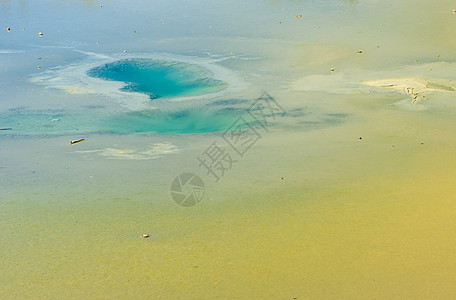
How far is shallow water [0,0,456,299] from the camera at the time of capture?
9.62ft

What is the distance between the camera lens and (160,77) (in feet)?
23.4

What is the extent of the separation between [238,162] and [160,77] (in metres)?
3.01

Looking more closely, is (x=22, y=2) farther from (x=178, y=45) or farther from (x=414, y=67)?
(x=414, y=67)

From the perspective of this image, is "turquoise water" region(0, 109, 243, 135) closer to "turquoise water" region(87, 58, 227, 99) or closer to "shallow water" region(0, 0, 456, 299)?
"shallow water" region(0, 0, 456, 299)

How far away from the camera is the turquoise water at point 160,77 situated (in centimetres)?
662

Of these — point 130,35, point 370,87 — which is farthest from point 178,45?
point 370,87

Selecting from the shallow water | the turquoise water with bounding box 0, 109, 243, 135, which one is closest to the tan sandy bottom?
the shallow water

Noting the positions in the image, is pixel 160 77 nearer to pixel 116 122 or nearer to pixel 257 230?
pixel 116 122

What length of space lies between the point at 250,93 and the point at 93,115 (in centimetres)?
185

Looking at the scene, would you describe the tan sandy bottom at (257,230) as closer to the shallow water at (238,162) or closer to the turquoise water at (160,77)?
the shallow water at (238,162)

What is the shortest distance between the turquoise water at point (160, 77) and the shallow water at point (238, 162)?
48 mm

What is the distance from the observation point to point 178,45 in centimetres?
822

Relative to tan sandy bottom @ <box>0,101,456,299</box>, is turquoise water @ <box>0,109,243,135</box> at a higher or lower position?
higher

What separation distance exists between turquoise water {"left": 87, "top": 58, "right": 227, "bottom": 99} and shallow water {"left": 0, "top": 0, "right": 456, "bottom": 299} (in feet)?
0.16
